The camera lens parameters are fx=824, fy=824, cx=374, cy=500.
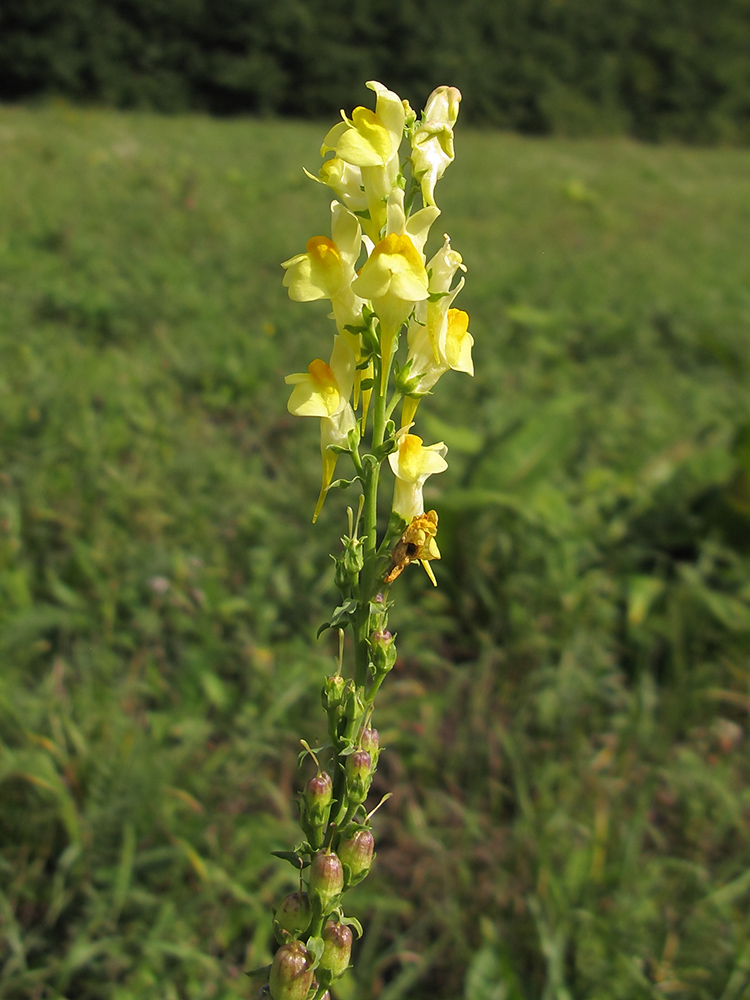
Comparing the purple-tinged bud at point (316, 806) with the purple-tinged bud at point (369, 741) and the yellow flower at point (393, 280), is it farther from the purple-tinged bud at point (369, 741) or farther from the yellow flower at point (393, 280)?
the yellow flower at point (393, 280)

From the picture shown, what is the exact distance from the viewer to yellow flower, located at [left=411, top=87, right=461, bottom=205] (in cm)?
87

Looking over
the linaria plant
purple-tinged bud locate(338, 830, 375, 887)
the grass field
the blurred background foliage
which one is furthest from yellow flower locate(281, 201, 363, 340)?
the blurred background foliage

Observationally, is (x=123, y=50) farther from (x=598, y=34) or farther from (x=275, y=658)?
(x=275, y=658)

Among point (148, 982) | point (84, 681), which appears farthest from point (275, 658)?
point (148, 982)

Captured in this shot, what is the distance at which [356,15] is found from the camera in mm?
18312

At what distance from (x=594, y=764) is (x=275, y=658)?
0.83m

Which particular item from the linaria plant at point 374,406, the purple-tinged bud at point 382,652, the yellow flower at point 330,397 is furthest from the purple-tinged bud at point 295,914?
the yellow flower at point 330,397

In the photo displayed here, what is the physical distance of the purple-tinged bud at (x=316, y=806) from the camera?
871 millimetres

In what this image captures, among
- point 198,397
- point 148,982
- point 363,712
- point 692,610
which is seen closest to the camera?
point 363,712

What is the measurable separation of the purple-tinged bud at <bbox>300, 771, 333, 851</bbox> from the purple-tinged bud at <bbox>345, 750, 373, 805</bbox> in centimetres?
3

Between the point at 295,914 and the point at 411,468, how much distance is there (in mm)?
492

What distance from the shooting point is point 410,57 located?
19047 millimetres

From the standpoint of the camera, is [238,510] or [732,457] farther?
[732,457]

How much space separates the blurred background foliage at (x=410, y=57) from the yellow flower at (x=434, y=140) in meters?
18.6
